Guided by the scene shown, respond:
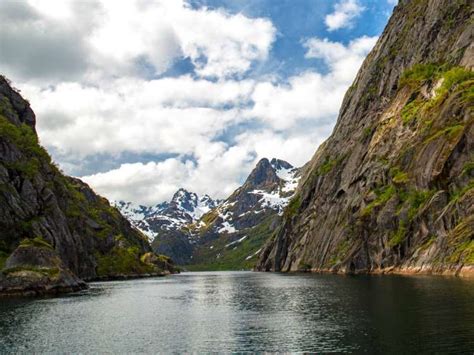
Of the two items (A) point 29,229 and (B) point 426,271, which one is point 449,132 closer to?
(B) point 426,271

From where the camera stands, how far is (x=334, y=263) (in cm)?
17800

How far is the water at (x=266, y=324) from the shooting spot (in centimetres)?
4416

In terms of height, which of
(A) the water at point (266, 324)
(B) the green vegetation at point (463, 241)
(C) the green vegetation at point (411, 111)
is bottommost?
(A) the water at point (266, 324)

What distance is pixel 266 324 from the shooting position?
58062mm

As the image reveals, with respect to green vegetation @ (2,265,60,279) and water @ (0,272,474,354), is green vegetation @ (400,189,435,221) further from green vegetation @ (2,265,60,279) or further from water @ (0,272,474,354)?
green vegetation @ (2,265,60,279)

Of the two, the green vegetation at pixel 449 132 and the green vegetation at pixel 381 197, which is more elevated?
the green vegetation at pixel 449 132

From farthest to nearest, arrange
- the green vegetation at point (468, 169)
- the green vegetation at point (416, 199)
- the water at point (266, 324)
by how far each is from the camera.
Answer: the green vegetation at point (416, 199)
the green vegetation at point (468, 169)
the water at point (266, 324)

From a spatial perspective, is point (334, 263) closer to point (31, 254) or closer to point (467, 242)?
point (467, 242)

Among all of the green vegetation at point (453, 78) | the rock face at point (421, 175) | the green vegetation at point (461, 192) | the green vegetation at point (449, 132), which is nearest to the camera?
the green vegetation at point (461, 192)

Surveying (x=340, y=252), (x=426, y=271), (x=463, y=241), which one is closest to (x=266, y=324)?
(x=463, y=241)

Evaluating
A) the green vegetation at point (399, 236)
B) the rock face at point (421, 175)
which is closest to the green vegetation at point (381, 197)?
the rock face at point (421, 175)

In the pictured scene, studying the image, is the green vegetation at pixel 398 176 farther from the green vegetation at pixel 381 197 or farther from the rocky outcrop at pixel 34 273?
the rocky outcrop at pixel 34 273

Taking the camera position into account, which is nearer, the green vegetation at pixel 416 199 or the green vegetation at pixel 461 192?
the green vegetation at pixel 461 192

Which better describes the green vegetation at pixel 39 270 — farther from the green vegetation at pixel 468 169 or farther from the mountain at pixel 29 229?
the green vegetation at pixel 468 169
